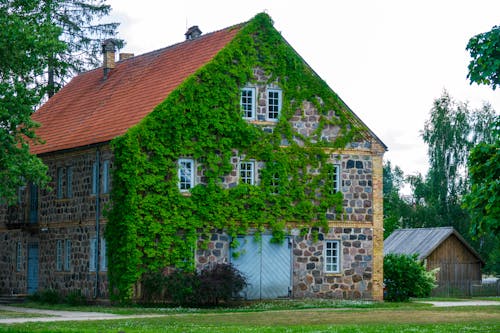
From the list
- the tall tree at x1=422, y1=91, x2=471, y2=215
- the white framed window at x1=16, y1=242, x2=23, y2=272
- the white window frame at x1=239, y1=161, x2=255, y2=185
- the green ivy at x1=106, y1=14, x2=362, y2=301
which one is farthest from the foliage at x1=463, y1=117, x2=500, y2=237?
the tall tree at x1=422, y1=91, x2=471, y2=215

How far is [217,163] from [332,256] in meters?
5.93

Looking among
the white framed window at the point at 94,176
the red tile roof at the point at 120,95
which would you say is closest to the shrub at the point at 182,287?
the white framed window at the point at 94,176

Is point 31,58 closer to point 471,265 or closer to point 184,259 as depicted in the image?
point 184,259

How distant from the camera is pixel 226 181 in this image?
135 ft

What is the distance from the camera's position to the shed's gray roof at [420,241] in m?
59.3

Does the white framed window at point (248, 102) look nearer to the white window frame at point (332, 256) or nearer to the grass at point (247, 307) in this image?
the white window frame at point (332, 256)

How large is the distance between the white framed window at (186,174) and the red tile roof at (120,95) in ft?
7.31

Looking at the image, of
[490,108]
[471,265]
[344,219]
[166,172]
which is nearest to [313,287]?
[344,219]

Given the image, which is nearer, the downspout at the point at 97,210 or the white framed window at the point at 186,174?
the white framed window at the point at 186,174

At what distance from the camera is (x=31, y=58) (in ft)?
125

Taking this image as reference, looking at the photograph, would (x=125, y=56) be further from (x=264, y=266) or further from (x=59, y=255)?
(x=264, y=266)

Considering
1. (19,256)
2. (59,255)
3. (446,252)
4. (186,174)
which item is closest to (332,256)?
(186,174)

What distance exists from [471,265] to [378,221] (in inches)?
755

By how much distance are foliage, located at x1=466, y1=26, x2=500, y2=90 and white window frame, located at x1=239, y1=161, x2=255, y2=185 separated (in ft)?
48.1
